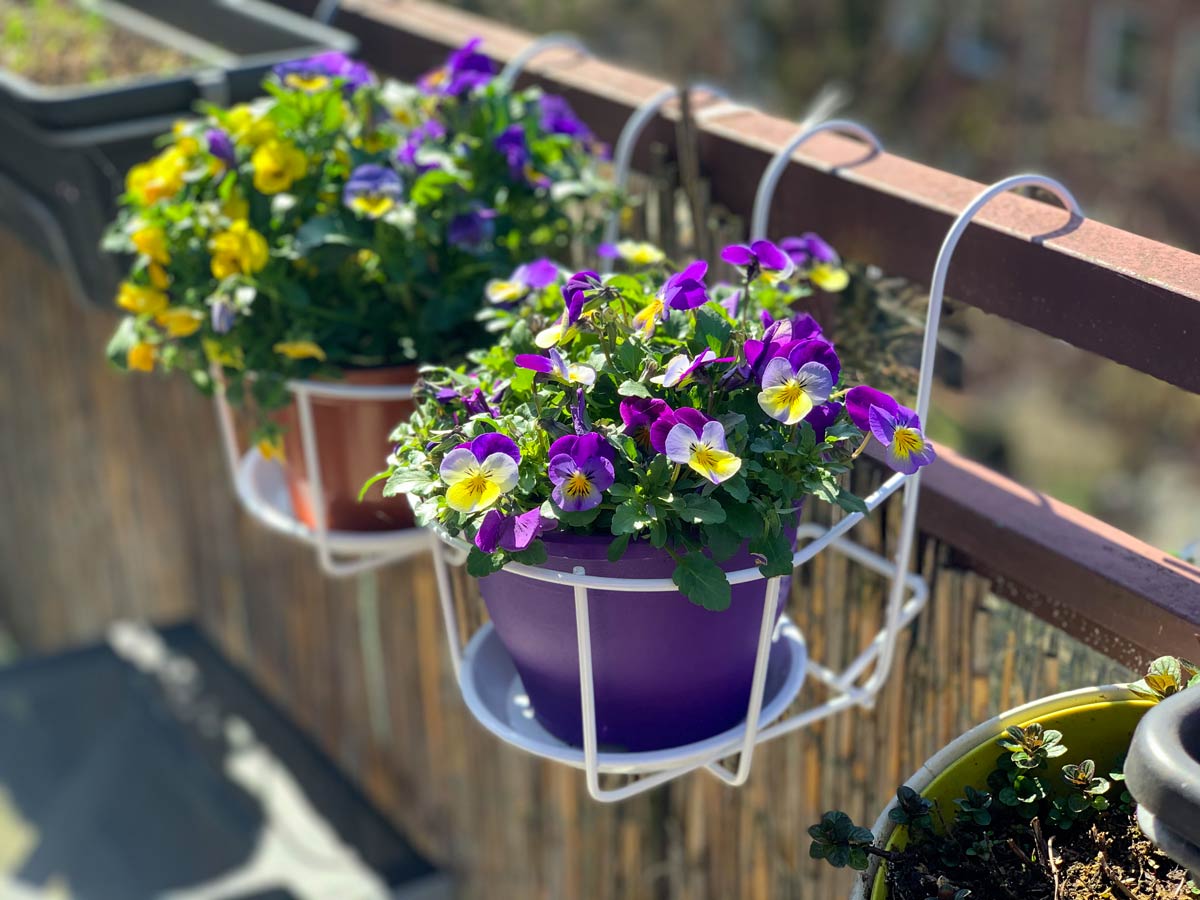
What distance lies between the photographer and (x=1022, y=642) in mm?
1161

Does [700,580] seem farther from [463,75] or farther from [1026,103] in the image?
[1026,103]

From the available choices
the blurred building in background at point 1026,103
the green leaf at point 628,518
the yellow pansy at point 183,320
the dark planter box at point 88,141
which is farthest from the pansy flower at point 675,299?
the blurred building in background at point 1026,103

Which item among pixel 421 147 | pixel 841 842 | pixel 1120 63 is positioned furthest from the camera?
pixel 1120 63

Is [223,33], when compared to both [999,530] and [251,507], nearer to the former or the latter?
[251,507]

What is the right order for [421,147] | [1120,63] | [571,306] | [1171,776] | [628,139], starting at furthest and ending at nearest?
[1120,63] < [628,139] < [421,147] < [571,306] < [1171,776]

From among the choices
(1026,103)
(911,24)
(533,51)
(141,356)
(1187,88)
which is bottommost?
(1026,103)

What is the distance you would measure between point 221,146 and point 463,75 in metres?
0.24

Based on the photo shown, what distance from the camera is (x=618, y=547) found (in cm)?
88

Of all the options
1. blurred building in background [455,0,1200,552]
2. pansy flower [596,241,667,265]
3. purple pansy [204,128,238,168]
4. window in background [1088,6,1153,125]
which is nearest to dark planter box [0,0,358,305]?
purple pansy [204,128,238,168]

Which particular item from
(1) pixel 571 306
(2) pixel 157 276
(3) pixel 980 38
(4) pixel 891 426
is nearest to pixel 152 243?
(2) pixel 157 276

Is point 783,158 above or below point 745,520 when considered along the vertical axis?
above

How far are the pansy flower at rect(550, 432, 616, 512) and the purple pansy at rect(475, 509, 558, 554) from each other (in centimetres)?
2

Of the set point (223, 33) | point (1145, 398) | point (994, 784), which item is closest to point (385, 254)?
point (994, 784)

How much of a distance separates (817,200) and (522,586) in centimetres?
53
